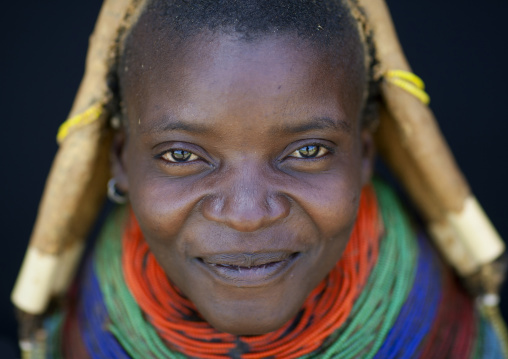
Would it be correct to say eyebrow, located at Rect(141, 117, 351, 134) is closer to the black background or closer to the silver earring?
the silver earring

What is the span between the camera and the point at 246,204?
1.17 metres

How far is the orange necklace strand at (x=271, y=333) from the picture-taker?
141cm

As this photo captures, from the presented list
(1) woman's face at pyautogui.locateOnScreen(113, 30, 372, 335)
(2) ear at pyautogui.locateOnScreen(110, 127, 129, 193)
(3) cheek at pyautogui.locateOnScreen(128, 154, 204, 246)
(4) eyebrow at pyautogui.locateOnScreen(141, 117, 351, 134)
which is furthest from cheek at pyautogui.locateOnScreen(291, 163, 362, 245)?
(2) ear at pyautogui.locateOnScreen(110, 127, 129, 193)

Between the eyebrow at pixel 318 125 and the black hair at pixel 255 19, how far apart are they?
0.15 meters

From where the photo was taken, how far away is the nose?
1.16 metres

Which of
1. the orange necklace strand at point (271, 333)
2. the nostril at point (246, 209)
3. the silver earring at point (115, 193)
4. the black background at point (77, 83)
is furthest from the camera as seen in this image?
the black background at point (77, 83)

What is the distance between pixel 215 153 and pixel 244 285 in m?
0.27

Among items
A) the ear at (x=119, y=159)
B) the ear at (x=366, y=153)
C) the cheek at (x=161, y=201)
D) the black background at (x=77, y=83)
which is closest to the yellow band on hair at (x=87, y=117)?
the ear at (x=119, y=159)

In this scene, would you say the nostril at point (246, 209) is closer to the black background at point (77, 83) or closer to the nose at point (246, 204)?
the nose at point (246, 204)

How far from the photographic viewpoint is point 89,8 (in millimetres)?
2342

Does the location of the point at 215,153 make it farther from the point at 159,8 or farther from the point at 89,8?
the point at 89,8

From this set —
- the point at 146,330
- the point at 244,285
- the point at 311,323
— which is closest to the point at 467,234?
the point at 311,323

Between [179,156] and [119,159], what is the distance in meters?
0.30

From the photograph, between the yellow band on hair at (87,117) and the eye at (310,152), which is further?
the yellow band on hair at (87,117)
